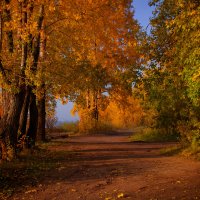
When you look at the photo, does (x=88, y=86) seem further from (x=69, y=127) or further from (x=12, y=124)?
(x=69, y=127)

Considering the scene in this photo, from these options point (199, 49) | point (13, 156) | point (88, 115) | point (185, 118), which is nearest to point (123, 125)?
point (88, 115)

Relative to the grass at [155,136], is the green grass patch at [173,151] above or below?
below

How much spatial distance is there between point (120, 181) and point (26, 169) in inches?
157

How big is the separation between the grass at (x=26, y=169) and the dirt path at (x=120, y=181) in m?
0.33

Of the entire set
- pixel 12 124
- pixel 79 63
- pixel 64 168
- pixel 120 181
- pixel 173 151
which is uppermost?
pixel 79 63

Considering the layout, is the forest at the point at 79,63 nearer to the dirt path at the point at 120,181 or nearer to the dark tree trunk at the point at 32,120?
the dark tree trunk at the point at 32,120

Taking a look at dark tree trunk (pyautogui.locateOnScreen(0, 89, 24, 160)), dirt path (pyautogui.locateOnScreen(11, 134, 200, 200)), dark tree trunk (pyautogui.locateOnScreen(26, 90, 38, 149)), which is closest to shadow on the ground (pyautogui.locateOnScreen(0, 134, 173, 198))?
dirt path (pyautogui.locateOnScreen(11, 134, 200, 200))

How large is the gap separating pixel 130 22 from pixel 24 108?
15.6 meters

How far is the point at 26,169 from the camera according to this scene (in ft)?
44.7

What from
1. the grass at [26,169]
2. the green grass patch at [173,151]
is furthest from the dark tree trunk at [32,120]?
the green grass patch at [173,151]

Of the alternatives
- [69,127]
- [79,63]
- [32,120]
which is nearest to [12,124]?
[32,120]

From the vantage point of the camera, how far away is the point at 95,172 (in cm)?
1277

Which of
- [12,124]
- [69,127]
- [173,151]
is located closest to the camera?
[12,124]

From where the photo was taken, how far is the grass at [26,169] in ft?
36.1
